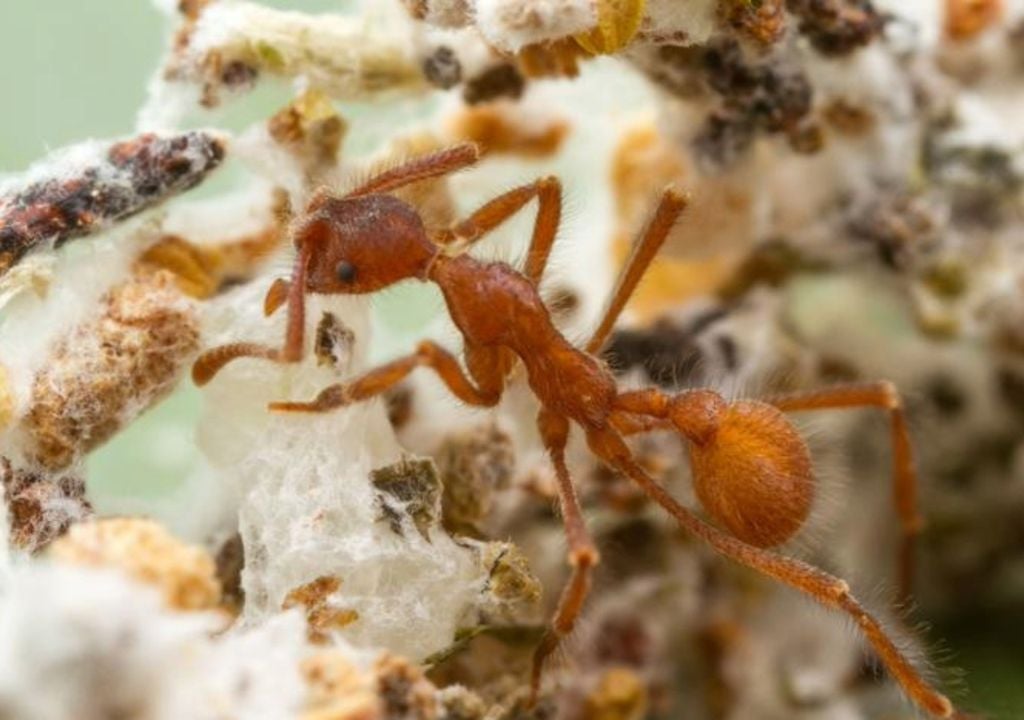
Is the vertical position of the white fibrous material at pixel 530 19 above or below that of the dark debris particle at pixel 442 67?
above

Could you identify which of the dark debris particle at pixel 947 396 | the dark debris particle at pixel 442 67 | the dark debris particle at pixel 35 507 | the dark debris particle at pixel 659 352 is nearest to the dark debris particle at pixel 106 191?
the dark debris particle at pixel 35 507

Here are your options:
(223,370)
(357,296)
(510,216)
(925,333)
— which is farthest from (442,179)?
(925,333)

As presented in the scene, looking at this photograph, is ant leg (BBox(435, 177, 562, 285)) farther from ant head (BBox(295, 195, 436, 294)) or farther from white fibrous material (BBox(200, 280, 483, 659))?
white fibrous material (BBox(200, 280, 483, 659))

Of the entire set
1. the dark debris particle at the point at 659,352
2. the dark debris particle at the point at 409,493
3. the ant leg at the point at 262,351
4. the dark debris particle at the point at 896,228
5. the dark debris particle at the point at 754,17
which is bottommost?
the dark debris particle at the point at 659,352

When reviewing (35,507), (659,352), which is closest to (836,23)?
(659,352)

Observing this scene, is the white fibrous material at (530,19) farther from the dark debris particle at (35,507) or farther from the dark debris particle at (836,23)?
the dark debris particle at (35,507)

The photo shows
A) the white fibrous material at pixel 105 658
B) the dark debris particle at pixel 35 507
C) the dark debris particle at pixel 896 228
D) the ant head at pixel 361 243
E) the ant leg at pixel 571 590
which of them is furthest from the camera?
the dark debris particle at pixel 896 228

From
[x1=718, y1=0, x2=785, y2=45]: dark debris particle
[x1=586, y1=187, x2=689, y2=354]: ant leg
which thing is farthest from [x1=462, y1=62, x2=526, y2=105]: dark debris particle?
[x1=718, y1=0, x2=785, y2=45]: dark debris particle

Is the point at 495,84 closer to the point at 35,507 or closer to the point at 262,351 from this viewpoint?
the point at 262,351
